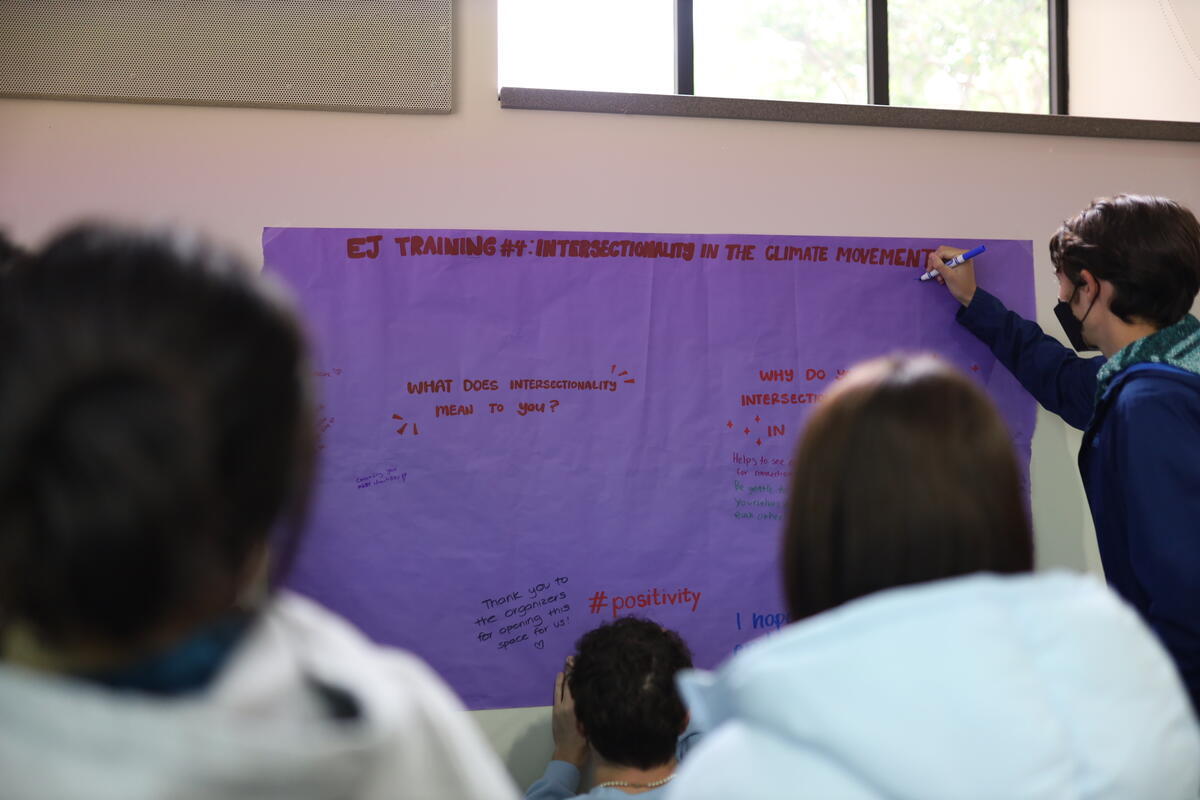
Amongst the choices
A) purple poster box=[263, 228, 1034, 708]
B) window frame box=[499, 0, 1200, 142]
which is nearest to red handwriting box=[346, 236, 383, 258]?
purple poster box=[263, 228, 1034, 708]

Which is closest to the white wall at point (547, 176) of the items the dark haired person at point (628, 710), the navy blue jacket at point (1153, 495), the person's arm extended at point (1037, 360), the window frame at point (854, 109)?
the window frame at point (854, 109)

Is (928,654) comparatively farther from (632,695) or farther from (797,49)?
(797,49)

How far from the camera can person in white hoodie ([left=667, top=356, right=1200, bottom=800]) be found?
2.45 feet

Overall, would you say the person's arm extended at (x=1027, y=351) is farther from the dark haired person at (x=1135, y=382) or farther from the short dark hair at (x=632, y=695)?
the short dark hair at (x=632, y=695)

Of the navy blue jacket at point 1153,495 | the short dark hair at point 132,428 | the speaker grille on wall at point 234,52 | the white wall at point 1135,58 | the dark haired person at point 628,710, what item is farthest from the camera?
the white wall at point 1135,58

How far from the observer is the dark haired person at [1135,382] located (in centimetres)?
146

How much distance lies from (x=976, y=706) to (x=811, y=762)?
14 cm

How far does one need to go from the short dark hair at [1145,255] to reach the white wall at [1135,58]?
85 centimetres

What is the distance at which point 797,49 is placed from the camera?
7.88ft

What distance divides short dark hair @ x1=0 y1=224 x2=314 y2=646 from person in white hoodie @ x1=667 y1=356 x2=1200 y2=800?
17.5 inches

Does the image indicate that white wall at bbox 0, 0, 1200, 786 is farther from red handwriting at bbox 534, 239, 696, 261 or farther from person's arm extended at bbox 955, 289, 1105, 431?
person's arm extended at bbox 955, 289, 1105, 431

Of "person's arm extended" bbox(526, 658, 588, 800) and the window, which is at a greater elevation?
the window

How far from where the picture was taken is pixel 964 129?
2176 mm

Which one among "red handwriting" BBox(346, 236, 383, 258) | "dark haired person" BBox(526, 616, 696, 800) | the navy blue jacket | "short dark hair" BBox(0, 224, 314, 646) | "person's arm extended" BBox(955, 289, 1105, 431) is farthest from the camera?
"person's arm extended" BBox(955, 289, 1105, 431)
